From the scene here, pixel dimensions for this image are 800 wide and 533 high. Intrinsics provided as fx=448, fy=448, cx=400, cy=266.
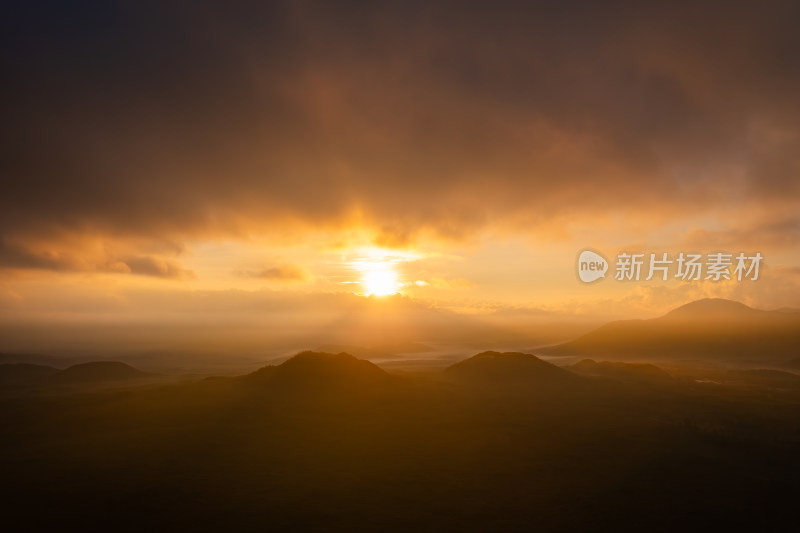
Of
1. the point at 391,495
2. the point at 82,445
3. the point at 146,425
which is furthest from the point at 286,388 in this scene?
the point at 391,495

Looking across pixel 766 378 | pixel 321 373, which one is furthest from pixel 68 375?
pixel 766 378

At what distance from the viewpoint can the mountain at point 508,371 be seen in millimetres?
73169

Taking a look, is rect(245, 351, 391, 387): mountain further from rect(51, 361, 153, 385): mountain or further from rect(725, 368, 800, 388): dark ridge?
rect(725, 368, 800, 388): dark ridge

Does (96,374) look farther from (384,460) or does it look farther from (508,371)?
(384,460)

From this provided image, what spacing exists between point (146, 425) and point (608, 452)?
125 ft

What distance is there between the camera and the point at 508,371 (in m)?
77.2

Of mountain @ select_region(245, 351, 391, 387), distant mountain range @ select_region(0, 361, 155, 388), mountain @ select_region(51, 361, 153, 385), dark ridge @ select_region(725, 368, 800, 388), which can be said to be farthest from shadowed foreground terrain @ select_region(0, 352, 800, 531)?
dark ridge @ select_region(725, 368, 800, 388)

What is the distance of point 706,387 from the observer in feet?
247

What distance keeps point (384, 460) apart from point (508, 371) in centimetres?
5082

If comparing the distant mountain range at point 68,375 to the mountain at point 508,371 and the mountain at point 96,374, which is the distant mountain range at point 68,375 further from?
the mountain at point 508,371

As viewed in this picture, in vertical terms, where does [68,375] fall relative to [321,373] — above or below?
below

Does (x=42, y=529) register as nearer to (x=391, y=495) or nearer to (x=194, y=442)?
(x=194, y=442)

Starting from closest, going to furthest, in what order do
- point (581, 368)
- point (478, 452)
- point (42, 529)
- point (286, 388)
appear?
point (42, 529) < point (478, 452) < point (286, 388) < point (581, 368)

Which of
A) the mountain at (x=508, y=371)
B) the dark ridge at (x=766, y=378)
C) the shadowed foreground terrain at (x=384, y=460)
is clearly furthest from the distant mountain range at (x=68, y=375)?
the dark ridge at (x=766, y=378)
